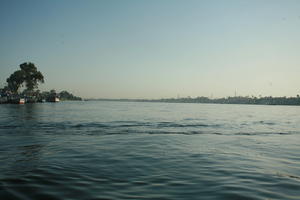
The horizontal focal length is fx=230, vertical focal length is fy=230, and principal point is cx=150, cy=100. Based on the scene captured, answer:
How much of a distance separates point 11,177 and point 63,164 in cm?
228

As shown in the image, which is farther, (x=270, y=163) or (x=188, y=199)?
(x=270, y=163)

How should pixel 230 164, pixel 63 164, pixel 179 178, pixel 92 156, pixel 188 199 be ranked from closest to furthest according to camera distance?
pixel 188 199 < pixel 179 178 < pixel 63 164 < pixel 230 164 < pixel 92 156

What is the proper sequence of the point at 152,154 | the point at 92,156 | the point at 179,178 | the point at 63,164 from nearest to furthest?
the point at 179,178
the point at 63,164
the point at 92,156
the point at 152,154

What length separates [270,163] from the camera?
10.6 meters

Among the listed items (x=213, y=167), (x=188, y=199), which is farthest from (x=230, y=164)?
(x=188, y=199)

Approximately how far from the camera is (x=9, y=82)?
14700 centimetres

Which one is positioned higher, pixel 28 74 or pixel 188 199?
pixel 28 74

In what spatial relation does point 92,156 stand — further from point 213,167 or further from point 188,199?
point 188,199

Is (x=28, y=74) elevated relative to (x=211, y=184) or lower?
elevated

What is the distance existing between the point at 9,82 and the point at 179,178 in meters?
167

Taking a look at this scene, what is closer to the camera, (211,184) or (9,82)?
(211,184)

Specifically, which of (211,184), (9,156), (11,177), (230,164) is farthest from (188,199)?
(9,156)

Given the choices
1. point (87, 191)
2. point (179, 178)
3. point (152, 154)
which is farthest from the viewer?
point (152, 154)

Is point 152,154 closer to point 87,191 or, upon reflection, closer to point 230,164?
point 230,164
